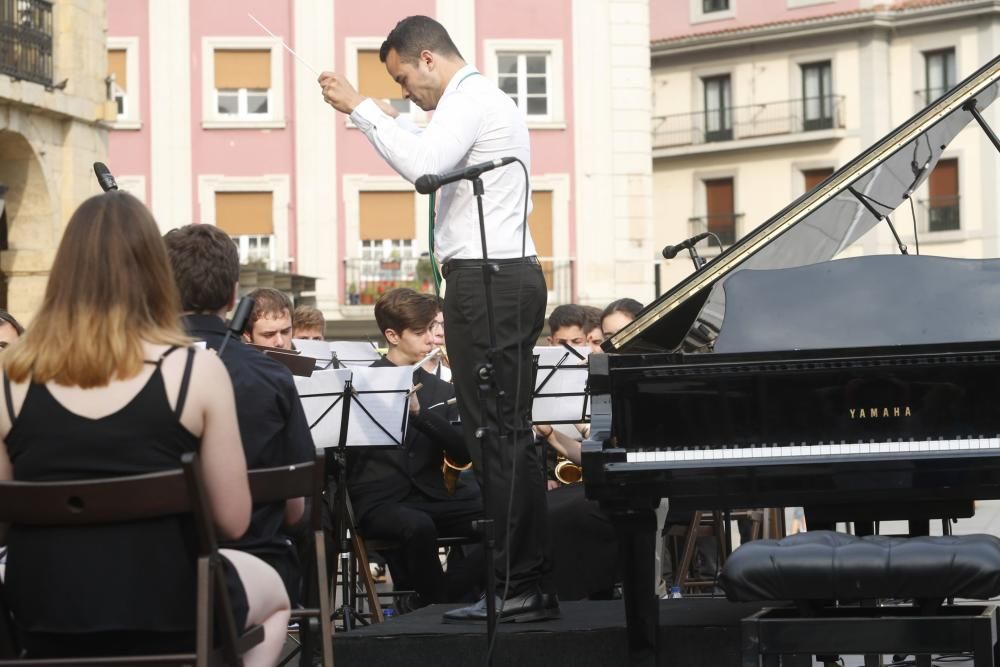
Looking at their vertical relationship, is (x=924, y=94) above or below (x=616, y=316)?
above

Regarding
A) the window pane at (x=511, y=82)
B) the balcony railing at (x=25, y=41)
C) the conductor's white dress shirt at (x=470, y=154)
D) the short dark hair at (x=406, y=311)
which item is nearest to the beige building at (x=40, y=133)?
the balcony railing at (x=25, y=41)

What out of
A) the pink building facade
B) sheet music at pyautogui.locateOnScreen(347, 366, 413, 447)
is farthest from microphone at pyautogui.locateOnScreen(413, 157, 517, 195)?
the pink building facade

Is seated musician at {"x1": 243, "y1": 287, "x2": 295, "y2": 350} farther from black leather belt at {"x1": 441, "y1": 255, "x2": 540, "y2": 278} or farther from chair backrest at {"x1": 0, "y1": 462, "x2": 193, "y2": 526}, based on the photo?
chair backrest at {"x1": 0, "y1": 462, "x2": 193, "y2": 526}

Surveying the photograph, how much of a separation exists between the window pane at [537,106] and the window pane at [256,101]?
5068mm

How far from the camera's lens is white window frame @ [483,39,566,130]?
111ft

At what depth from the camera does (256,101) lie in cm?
3381

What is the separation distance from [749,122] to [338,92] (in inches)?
1593

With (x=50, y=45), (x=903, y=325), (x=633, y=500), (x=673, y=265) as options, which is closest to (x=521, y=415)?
(x=633, y=500)

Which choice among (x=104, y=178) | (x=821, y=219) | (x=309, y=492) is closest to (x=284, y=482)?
(x=309, y=492)

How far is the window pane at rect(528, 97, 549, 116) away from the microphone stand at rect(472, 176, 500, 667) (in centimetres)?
2848

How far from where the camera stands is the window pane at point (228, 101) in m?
33.7

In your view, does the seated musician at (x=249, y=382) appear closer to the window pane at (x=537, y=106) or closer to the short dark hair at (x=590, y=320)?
the short dark hair at (x=590, y=320)

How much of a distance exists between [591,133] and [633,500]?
94.3ft

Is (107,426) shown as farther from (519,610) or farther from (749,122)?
(749,122)
